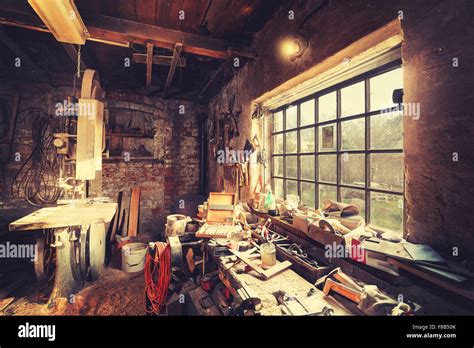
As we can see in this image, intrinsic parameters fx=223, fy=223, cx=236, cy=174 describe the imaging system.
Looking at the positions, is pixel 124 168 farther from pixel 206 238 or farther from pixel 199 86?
pixel 206 238

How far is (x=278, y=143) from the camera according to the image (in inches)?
140

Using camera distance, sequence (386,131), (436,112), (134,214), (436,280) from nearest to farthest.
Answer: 1. (436,280)
2. (436,112)
3. (386,131)
4. (134,214)

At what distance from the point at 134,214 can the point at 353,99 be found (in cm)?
516

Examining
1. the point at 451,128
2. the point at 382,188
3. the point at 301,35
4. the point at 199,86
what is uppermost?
the point at 199,86

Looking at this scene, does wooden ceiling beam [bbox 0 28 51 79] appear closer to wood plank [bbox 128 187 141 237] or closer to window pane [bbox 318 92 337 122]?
wood plank [bbox 128 187 141 237]

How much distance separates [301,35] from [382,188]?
183cm

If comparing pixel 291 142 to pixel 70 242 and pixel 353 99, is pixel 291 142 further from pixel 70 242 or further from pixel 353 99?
pixel 70 242

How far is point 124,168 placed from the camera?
6.06 meters

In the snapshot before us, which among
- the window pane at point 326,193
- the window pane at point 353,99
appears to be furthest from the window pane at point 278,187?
the window pane at point 353,99

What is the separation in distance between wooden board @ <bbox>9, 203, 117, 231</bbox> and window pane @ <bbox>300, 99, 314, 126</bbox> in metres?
2.80

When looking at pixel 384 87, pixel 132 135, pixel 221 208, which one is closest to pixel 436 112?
pixel 384 87

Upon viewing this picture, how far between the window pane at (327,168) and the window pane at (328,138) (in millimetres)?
104
